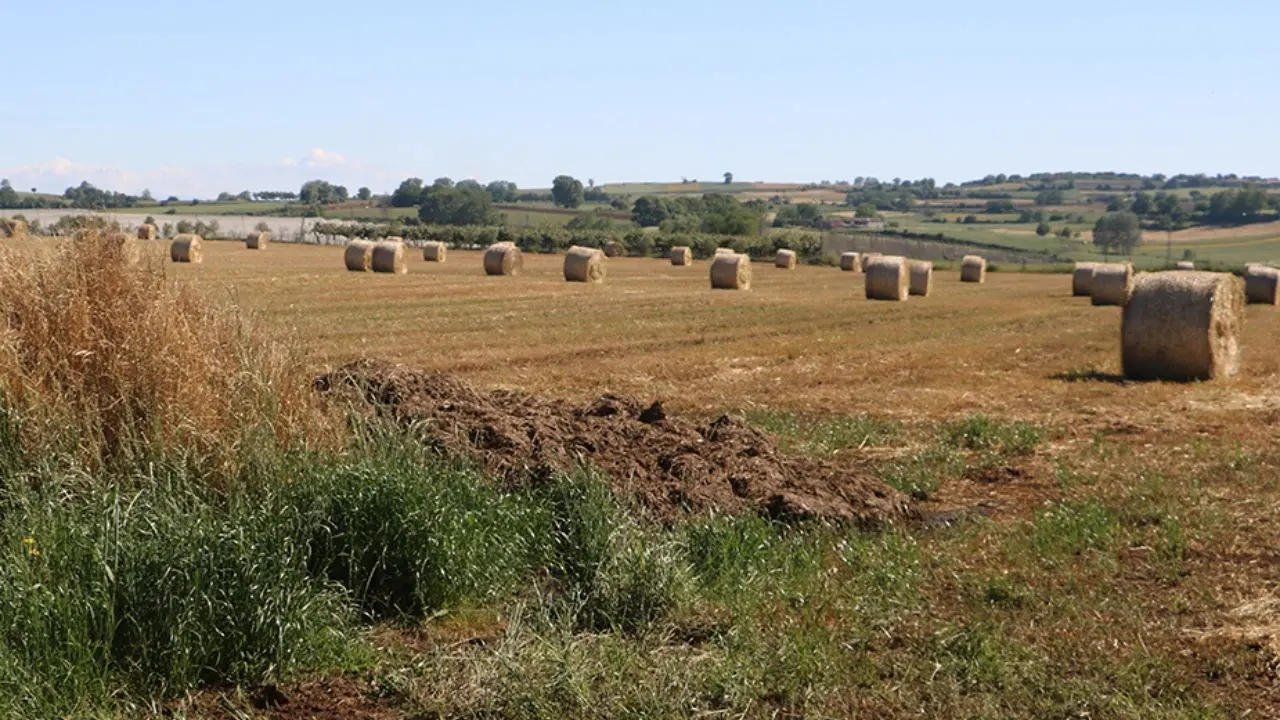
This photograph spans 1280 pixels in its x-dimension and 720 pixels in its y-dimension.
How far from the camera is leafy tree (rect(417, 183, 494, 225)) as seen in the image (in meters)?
109

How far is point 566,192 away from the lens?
167 meters

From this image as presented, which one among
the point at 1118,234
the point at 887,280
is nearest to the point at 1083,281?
the point at 887,280

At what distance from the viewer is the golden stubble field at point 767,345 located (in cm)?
1659

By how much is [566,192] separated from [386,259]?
398 ft

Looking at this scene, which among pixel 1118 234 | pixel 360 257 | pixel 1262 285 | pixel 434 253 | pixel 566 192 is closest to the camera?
pixel 1262 285

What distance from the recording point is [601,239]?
259 ft

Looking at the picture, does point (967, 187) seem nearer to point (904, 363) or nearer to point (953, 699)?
point (904, 363)

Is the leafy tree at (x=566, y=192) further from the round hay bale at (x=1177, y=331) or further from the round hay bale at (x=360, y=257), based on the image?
the round hay bale at (x=1177, y=331)

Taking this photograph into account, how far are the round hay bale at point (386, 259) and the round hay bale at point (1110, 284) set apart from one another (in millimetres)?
22208

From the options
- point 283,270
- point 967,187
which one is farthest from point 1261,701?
point 967,187

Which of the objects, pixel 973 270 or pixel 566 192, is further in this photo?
pixel 566 192

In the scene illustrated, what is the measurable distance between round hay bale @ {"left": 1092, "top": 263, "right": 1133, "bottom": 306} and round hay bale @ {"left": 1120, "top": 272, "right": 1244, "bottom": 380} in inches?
732

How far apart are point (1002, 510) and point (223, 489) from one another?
18.8 ft

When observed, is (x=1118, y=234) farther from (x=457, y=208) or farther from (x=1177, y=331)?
(x=1177, y=331)
